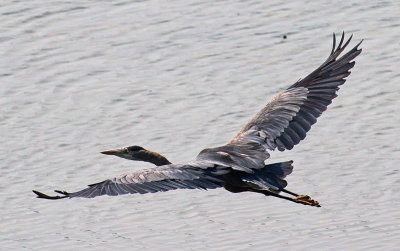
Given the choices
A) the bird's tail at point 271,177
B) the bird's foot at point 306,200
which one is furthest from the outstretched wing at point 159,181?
the bird's foot at point 306,200

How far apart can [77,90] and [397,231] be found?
593 cm

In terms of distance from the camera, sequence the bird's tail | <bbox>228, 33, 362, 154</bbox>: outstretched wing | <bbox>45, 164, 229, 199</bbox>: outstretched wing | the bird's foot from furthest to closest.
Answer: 1. the bird's foot
2. <bbox>228, 33, 362, 154</bbox>: outstretched wing
3. the bird's tail
4. <bbox>45, 164, 229, 199</bbox>: outstretched wing

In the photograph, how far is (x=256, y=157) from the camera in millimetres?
12398

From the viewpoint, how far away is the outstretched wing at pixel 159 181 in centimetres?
1128

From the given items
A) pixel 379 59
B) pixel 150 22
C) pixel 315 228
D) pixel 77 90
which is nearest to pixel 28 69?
pixel 77 90

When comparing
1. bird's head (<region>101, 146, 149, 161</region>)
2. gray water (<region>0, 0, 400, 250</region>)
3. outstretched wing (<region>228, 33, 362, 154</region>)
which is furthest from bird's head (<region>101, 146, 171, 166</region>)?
outstretched wing (<region>228, 33, 362, 154</region>)

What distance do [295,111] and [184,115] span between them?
153 inches

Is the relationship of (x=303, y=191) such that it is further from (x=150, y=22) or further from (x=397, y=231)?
(x=150, y=22)

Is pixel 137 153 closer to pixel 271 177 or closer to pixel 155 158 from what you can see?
pixel 155 158

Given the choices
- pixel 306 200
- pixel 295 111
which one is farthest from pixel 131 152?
pixel 306 200

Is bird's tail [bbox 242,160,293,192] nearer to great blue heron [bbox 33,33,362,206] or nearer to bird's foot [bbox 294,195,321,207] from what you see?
great blue heron [bbox 33,33,362,206]

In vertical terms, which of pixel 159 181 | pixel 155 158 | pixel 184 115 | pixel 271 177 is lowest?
pixel 184 115

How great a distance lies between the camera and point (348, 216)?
46.0ft

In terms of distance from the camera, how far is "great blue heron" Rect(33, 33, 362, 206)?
11.5 metres
